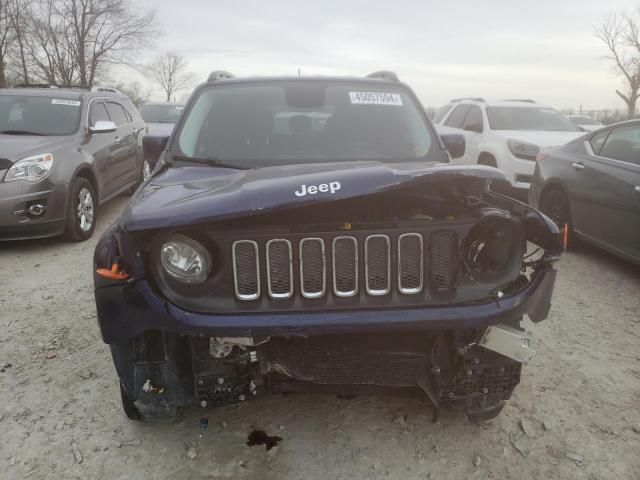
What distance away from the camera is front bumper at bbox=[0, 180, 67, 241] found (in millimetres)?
5387

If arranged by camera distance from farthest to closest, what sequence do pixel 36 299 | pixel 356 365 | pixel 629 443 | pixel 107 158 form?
pixel 107 158 → pixel 36 299 → pixel 629 443 → pixel 356 365

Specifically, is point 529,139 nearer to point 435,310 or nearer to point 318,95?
point 318,95

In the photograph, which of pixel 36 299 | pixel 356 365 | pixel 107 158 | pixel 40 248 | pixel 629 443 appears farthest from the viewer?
pixel 107 158

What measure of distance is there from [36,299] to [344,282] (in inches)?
133

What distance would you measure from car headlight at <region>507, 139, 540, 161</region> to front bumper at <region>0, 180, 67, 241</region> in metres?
6.25

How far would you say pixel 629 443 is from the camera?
257 centimetres

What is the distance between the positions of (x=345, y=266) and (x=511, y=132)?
291 inches

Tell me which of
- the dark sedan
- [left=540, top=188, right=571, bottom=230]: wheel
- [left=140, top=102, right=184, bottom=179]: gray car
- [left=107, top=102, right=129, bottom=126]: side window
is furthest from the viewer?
[left=140, top=102, right=184, bottom=179]: gray car

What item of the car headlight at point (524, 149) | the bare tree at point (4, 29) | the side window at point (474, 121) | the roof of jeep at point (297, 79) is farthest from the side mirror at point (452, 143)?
the bare tree at point (4, 29)

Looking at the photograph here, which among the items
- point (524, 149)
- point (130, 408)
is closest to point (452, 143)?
point (130, 408)

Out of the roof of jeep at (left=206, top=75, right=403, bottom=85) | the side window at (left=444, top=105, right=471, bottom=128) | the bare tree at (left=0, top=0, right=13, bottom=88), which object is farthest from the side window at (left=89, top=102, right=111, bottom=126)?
the bare tree at (left=0, top=0, right=13, bottom=88)

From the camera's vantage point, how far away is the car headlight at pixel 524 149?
786 centimetres

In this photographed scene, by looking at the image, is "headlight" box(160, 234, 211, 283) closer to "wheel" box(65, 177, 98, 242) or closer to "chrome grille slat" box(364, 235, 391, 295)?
"chrome grille slat" box(364, 235, 391, 295)

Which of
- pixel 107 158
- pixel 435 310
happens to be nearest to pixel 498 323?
pixel 435 310
